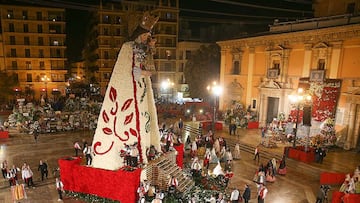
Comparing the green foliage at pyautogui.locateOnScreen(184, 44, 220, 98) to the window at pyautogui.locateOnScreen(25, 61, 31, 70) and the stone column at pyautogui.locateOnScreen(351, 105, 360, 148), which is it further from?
the window at pyautogui.locateOnScreen(25, 61, 31, 70)

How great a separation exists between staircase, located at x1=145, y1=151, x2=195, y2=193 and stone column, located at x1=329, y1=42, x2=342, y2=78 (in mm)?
16628

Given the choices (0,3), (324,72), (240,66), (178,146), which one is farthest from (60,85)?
(324,72)

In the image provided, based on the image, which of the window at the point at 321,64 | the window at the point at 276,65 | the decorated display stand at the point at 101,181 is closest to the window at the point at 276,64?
the window at the point at 276,65

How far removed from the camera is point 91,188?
1464 centimetres

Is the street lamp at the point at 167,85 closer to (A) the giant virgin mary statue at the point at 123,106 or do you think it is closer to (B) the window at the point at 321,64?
(B) the window at the point at 321,64

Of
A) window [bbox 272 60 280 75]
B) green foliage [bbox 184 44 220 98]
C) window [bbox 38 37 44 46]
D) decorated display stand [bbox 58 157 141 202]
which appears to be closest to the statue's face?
decorated display stand [bbox 58 157 141 202]

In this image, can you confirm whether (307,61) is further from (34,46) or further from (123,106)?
(34,46)

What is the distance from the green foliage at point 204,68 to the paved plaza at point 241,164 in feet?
45.9

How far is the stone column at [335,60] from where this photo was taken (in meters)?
23.9

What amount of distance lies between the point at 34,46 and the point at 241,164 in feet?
152

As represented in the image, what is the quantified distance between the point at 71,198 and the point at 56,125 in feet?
55.0

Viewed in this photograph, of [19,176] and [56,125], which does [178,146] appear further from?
[56,125]

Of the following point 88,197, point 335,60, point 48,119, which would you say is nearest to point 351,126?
point 335,60

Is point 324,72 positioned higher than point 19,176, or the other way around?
point 324,72
